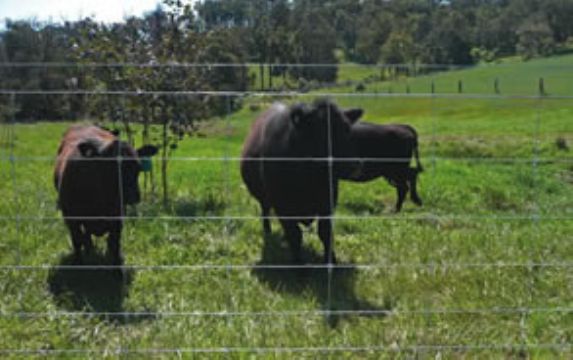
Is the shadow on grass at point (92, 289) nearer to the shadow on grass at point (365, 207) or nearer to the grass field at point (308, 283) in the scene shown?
the grass field at point (308, 283)

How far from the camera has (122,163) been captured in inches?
288

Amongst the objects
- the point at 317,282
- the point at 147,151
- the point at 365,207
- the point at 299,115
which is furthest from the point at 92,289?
the point at 365,207

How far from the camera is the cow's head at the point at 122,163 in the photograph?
7.32 metres

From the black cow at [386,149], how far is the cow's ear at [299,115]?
192 inches

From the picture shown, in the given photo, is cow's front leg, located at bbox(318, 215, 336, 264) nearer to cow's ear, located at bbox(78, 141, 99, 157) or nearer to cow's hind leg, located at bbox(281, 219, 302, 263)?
cow's hind leg, located at bbox(281, 219, 302, 263)

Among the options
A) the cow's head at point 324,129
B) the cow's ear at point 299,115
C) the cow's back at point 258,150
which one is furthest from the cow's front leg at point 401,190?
the cow's ear at point 299,115

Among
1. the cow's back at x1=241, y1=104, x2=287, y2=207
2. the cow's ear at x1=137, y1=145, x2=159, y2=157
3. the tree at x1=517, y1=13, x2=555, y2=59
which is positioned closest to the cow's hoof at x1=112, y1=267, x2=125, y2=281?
the cow's ear at x1=137, y1=145, x2=159, y2=157

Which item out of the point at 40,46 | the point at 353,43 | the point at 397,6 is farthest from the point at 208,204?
the point at 397,6

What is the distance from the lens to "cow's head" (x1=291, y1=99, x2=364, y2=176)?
763cm

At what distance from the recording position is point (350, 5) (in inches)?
2795

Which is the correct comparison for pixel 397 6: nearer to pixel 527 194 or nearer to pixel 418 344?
pixel 527 194

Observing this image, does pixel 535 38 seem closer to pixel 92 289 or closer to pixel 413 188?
pixel 413 188

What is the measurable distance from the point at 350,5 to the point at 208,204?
6318 centimetres

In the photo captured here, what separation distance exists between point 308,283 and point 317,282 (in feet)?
0.37
